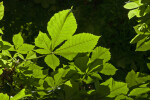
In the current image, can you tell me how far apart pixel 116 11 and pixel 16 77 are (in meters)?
3.16

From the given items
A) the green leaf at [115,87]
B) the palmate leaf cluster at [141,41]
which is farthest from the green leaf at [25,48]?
the palmate leaf cluster at [141,41]

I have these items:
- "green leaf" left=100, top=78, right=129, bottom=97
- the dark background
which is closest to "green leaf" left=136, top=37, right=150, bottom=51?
"green leaf" left=100, top=78, right=129, bottom=97

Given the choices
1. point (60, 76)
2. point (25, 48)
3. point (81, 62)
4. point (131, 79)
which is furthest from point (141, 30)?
point (25, 48)

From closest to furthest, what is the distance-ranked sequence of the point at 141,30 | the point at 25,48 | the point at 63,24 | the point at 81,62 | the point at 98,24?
the point at 63,24 → the point at 81,62 → the point at 25,48 → the point at 141,30 → the point at 98,24

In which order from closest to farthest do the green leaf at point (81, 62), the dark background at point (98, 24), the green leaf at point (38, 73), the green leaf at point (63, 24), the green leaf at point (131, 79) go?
the green leaf at point (63, 24) → the green leaf at point (81, 62) → the green leaf at point (38, 73) → the green leaf at point (131, 79) → the dark background at point (98, 24)

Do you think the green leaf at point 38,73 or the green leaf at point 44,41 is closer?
the green leaf at point 44,41

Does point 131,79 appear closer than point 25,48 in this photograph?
No

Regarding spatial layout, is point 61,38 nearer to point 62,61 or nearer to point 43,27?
point 62,61

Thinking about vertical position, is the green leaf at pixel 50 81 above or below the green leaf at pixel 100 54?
below

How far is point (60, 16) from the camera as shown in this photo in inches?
37.0

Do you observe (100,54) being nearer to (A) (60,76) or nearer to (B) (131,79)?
(A) (60,76)

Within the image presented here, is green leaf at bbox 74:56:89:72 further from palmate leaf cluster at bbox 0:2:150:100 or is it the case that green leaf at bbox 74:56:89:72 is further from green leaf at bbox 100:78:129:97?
green leaf at bbox 100:78:129:97

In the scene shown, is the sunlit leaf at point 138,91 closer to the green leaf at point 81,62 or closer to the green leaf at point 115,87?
the green leaf at point 115,87

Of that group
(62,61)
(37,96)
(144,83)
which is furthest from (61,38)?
(62,61)
